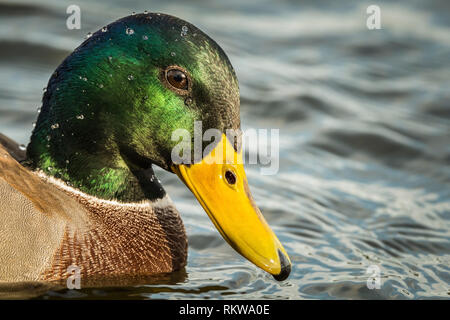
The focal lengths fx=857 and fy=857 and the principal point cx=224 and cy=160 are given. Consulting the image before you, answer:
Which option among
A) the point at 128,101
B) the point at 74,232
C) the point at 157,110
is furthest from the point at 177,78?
the point at 74,232

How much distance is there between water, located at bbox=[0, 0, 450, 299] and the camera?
17.6ft

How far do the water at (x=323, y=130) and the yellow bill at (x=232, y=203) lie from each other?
1.98 feet

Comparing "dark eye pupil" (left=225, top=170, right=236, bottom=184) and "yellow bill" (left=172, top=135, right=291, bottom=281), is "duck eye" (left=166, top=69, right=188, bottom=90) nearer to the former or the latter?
"yellow bill" (left=172, top=135, right=291, bottom=281)

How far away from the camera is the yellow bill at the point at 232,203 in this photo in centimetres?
448

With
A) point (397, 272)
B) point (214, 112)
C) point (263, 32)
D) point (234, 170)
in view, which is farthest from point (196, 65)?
point (263, 32)

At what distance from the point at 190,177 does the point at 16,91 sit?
3.62 metres

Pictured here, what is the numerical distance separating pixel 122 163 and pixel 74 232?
1.57ft

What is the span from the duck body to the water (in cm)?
13

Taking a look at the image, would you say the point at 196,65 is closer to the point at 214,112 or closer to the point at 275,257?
the point at 214,112
